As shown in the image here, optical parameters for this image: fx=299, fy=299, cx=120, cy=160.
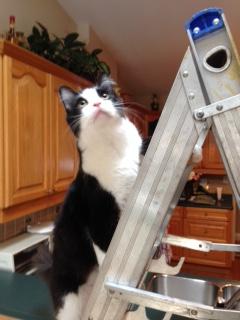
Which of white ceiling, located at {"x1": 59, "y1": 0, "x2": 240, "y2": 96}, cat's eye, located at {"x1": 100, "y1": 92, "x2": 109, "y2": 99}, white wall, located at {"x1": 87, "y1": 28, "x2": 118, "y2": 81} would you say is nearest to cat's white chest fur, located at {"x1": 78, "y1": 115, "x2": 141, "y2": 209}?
cat's eye, located at {"x1": 100, "y1": 92, "x2": 109, "y2": 99}

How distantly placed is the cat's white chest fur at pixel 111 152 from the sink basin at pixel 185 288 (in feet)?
1.39

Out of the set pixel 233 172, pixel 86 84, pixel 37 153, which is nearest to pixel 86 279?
pixel 233 172

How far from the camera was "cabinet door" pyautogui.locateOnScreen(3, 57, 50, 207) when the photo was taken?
4.72 feet

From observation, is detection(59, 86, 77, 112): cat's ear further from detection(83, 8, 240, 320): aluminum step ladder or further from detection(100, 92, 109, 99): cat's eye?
detection(83, 8, 240, 320): aluminum step ladder

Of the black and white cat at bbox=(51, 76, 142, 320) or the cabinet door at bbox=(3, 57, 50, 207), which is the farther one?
the cabinet door at bbox=(3, 57, 50, 207)

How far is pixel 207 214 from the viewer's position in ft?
11.5

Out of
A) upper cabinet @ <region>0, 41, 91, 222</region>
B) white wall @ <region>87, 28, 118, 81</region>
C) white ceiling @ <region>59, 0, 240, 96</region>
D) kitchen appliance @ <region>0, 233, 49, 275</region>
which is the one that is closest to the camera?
upper cabinet @ <region>0, 41, 91, 222</region>

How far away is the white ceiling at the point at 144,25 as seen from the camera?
2.32 meters

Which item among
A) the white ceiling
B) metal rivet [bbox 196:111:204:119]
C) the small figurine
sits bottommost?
metal rivet [bbox 196:111:204:119]

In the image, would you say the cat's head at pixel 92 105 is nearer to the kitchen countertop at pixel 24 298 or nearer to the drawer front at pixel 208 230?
the kitchen countertop at pixel 24 298

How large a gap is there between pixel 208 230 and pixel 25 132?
265 cm

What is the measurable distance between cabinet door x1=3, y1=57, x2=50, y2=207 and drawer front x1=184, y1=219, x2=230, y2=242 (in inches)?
89.6

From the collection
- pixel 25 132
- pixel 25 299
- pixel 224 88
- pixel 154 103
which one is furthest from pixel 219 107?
pixel 154 103

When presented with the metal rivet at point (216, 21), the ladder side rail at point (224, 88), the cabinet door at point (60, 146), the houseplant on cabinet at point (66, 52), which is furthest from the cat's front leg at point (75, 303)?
the houseplant on cabinet at point (66, 52)
